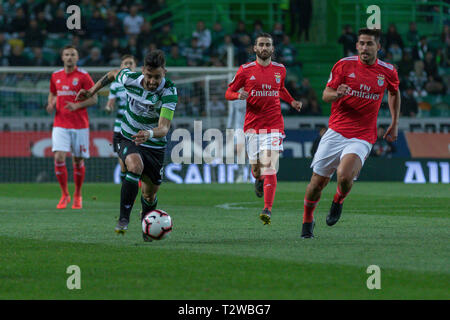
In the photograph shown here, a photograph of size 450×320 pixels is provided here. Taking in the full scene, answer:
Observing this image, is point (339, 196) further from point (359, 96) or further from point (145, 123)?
point (145, 123)

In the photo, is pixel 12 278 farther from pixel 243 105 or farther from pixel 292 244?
pixel 243 105

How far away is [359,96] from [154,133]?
211cm

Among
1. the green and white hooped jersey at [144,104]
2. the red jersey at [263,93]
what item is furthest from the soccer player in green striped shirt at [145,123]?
the red jersey at [263,93]

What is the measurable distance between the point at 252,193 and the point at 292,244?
8822 millimetres

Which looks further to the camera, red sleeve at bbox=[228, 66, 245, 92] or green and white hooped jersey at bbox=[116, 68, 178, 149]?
red sleeve at bbox=[228, 66, 245, 92]

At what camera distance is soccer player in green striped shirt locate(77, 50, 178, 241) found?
8523 mm

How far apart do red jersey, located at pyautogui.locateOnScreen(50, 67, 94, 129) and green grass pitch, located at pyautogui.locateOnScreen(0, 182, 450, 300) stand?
1.36 metres

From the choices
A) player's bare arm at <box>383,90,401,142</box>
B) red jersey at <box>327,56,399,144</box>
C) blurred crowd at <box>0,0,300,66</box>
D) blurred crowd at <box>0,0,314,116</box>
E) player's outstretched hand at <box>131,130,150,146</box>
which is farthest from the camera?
blurred crowd at <box>0,0,300,66</box>

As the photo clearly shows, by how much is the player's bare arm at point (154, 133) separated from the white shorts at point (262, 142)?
9.98ft

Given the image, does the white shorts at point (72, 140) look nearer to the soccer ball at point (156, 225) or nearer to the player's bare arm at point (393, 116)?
the soccer ball at point (156, 225)

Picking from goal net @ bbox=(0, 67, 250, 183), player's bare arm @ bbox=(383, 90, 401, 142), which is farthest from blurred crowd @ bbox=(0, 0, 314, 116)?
player's bare arm @ bbox=(383, 90, 401, 142)

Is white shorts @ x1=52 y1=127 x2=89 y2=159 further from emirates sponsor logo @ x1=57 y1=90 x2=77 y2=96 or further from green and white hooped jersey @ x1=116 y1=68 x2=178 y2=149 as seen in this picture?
green and white hooped jersey @ x1=116 y1=68 x2=178 y2=149

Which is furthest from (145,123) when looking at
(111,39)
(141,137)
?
(111,39)

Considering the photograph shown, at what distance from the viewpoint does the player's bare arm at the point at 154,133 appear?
8297 mm
